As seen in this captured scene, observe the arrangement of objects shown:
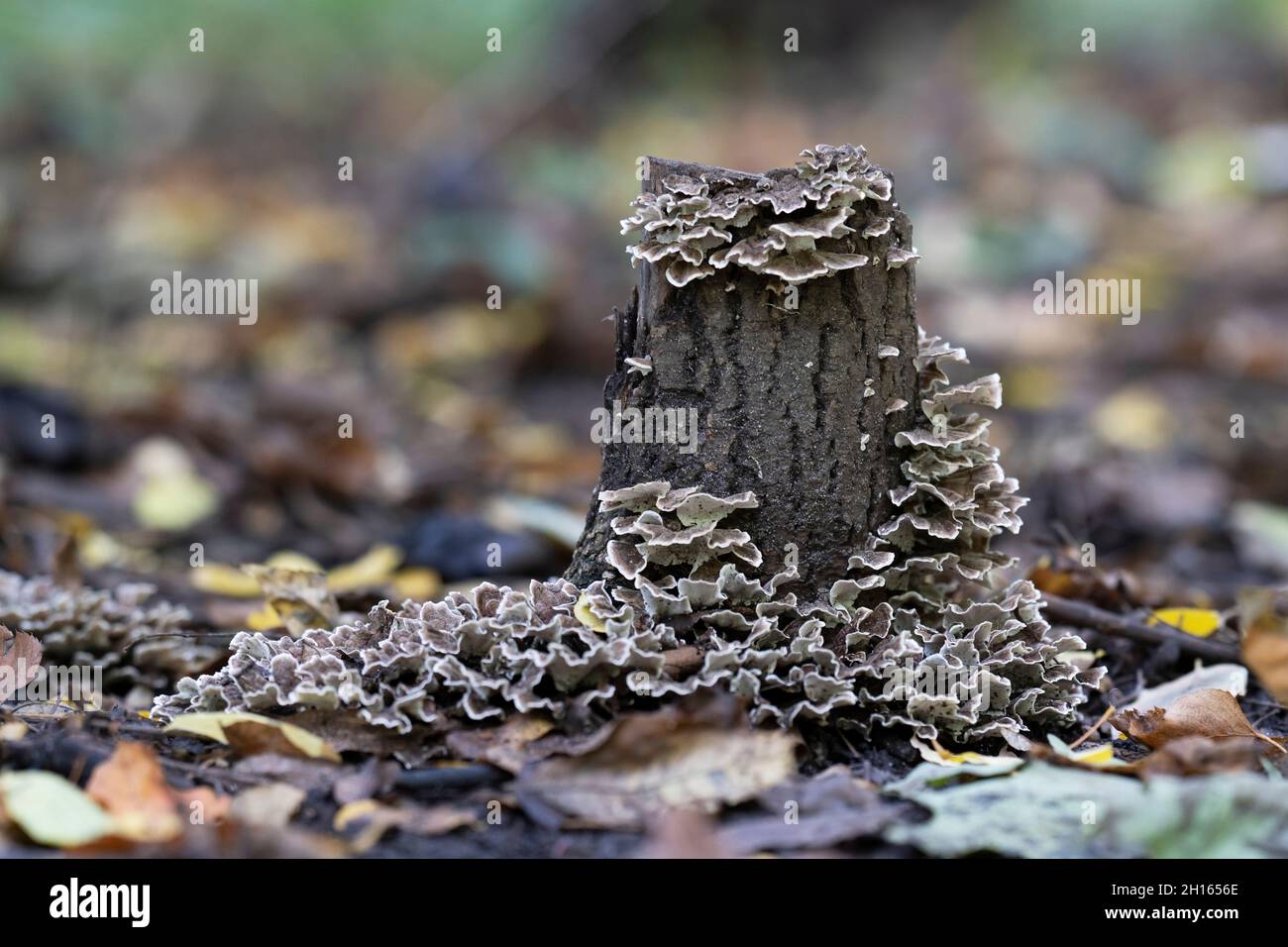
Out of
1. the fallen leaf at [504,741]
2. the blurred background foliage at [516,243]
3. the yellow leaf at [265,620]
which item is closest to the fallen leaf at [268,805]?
the fallen leaf at [504,741]

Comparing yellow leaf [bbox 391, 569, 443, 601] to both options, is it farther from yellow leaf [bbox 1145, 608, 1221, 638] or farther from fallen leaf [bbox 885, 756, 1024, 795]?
yellow leaf [bbox 1145, 608, 1221, 638]

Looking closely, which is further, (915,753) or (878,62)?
(878,62)

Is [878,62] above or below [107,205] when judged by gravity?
above

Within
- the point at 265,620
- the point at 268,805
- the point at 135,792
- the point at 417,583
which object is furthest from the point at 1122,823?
the point at 417,583

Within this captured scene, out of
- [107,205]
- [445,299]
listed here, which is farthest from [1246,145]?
[107,205]

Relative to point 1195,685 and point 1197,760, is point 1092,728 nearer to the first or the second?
point 1197,760
